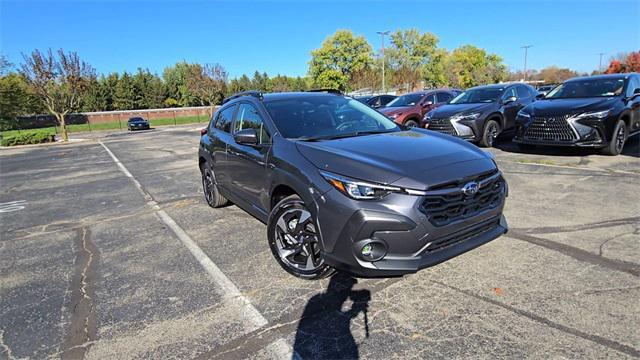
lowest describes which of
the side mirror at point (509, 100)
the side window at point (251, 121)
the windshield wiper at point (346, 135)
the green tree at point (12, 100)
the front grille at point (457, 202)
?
the front grille at point (457, 202)

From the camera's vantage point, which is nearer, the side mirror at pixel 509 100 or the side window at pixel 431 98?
the side mirror at pixel 509 100

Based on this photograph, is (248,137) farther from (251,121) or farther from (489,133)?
(489,133)

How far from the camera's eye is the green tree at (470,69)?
259 feet

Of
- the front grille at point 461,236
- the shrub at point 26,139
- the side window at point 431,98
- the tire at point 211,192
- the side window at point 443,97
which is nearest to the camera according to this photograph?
the front grille at point 461,236

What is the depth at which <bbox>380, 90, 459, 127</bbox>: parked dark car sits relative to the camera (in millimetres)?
12602

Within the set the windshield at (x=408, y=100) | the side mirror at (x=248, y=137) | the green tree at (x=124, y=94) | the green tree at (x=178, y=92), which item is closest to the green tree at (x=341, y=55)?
the green tree at (x=178, y=92)

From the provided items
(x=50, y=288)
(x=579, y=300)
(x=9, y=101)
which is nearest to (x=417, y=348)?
(x=579, y=300)

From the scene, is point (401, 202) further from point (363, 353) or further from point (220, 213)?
point (220, 213)

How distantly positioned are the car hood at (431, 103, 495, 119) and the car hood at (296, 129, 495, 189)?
7.05 m

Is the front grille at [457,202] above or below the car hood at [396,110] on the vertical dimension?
below

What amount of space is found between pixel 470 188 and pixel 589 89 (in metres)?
7.76

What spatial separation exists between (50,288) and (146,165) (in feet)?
30.6

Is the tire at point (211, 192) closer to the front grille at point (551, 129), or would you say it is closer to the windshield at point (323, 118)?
the windshield at point (323, 118)

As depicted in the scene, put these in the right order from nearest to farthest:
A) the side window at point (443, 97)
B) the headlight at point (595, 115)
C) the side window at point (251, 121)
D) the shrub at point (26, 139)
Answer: the side window at point (251, 121) → the headlight at point (595, 115) → the side window at point (443, 97) → the shrub at point (26, 139)
